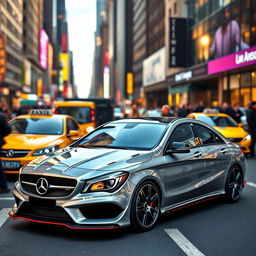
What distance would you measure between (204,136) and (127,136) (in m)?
1.41

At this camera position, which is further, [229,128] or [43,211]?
[229,128]

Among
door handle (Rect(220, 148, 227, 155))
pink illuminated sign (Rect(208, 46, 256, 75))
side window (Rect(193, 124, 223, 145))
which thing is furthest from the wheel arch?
pink illuminated sign (Rect(208, 46, 256, 75))

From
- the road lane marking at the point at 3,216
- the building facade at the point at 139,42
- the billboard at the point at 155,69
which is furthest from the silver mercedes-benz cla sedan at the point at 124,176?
the building facade at the point at 139,42

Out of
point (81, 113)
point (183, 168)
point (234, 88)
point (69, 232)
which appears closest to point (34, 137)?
point (183, 168)

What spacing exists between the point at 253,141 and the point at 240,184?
7.93 metres

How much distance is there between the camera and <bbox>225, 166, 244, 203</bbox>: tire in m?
7.96

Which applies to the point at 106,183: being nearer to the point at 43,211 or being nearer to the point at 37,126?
the point at 43,211

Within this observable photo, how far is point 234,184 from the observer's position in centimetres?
814

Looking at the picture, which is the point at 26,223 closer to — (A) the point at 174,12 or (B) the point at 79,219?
(B) the point at 79,219

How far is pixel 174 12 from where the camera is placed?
53.9 metres

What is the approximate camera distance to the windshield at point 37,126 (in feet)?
38.4

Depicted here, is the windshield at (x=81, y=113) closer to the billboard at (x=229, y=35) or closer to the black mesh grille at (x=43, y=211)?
the black mesh grille at (x=43, y=211)

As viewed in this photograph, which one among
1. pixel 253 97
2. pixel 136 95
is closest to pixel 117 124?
pixel 253 97

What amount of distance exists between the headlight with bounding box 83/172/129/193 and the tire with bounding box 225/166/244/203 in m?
2.84
